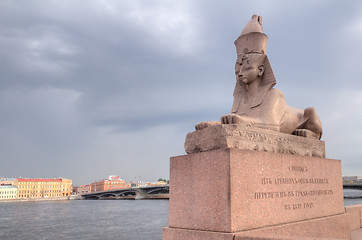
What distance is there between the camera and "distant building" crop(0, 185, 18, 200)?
283 ft

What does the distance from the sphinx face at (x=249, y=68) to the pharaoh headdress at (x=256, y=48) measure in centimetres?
9

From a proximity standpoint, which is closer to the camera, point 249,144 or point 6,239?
point 249,144

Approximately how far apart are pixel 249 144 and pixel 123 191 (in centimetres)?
8556

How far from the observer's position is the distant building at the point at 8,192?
86188 mm

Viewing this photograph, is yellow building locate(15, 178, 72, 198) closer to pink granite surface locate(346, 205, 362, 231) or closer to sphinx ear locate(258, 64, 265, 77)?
pink granite surface locate(346, 205, 362, 231)

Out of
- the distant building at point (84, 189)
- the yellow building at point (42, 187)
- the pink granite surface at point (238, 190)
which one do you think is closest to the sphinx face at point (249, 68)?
the pink granite surface at point (238, 190)

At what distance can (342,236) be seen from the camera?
502cm

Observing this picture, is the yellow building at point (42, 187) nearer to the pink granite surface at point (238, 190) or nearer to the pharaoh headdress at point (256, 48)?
the pharaoh headdress at point (256, 48)

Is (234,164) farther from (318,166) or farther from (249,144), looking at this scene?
(318,166)

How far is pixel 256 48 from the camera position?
4957 mm

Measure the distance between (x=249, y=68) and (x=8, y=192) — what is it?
9864 cm

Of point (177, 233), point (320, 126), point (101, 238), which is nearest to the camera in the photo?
point (177, 233)

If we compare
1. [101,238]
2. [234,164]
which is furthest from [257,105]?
[101,238]

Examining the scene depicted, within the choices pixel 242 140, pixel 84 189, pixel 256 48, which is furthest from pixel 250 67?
pixel 84 189
